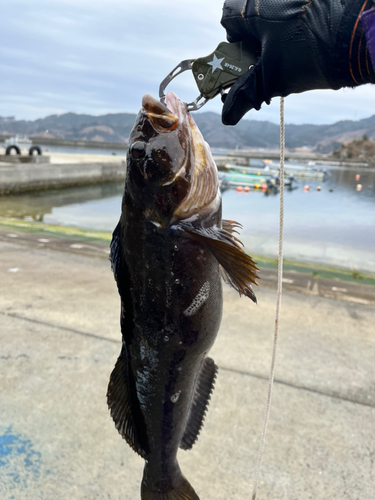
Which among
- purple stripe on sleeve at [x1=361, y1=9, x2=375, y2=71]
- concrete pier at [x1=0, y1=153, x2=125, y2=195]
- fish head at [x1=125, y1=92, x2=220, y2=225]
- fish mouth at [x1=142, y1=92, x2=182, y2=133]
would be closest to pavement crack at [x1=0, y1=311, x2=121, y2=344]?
fish head at [x1=125, y1=92, x2=220, y2=225]

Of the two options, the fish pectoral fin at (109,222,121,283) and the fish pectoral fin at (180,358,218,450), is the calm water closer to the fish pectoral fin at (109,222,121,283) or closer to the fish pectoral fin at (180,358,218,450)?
the fish pectoral fin at (180,358,218,450)

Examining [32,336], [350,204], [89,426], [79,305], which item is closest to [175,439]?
[89,426]

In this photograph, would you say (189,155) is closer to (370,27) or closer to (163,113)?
(163,113)

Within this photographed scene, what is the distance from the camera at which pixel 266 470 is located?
271cm

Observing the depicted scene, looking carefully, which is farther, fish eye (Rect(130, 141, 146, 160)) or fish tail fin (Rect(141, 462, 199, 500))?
fish tail fin (Rect(141, 462, 199, 500))

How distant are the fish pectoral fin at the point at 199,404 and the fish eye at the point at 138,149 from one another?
1.09 m

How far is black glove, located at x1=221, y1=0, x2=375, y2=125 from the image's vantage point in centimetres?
138

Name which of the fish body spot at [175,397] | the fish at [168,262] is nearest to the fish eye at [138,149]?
the fish at [168,262]

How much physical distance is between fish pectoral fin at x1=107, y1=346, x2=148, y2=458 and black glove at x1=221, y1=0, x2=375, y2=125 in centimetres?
131

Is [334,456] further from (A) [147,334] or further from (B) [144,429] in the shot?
(A) [147,334]

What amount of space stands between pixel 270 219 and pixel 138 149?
16729 millimetres

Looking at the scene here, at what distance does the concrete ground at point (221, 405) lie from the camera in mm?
2596

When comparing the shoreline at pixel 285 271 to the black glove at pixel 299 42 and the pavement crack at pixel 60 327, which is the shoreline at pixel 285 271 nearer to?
the pavement crack at pixel 60 327

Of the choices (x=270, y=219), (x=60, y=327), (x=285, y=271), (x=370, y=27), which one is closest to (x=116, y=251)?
(x=370, y=27)
